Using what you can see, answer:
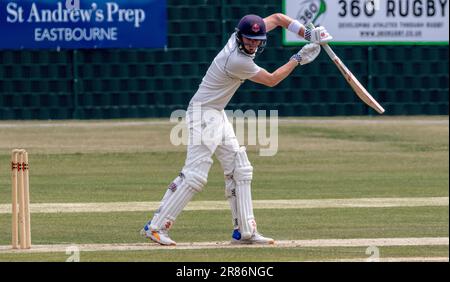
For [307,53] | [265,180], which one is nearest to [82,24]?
[265,180]

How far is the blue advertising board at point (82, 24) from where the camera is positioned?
23156mm

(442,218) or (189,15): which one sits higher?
(189,15)

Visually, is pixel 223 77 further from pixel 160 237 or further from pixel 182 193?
pixel 160 237

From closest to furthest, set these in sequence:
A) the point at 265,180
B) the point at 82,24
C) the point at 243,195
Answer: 1. the point at 243,195
2. the point at 265,180
3. the point at 82,24

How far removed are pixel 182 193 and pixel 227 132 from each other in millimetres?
641

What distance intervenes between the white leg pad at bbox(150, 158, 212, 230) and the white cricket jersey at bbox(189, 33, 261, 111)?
0.52 m

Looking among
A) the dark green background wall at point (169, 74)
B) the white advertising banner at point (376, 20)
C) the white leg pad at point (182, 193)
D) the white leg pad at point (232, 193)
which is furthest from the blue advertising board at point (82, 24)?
the white leg pad at point (182, 193)

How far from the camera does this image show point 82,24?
23.3 metres

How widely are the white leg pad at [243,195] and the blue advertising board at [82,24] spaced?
12.8 m

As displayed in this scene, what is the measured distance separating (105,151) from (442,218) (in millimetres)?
8386

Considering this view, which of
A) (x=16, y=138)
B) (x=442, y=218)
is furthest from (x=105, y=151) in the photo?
(x=442, y=218)

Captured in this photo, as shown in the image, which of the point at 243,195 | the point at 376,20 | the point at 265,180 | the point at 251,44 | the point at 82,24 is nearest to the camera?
the point at 251,44

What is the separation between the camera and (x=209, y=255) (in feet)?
32.9
